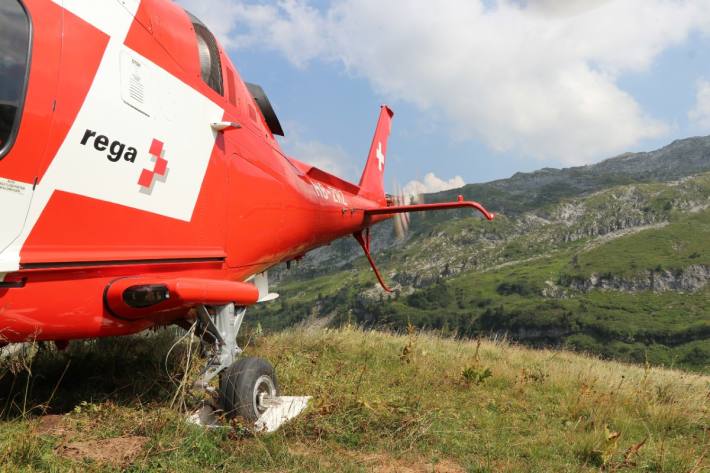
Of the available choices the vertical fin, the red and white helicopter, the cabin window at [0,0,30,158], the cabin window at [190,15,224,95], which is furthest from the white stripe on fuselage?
the vertical fin

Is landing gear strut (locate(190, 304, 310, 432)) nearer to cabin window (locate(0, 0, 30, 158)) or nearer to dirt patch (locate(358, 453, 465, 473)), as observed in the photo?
dirt patch (locate(358, 453, 465, 473))

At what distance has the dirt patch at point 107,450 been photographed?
13.8ft

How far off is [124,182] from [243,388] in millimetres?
2244

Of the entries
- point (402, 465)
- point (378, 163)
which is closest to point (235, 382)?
point (402, 465)

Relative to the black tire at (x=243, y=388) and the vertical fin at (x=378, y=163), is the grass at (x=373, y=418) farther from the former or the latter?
the vertical fin at (x=378, y=163)

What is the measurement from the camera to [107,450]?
442 centimetres

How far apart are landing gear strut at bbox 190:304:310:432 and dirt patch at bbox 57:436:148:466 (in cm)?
66

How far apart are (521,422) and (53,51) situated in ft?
19.9

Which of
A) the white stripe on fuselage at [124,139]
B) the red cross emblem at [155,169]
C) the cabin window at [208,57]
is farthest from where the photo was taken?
the cabin window at [208,57]

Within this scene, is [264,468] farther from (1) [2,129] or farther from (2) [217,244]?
(1) [2,129]

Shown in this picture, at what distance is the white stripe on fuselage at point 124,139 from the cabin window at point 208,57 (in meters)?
0.53

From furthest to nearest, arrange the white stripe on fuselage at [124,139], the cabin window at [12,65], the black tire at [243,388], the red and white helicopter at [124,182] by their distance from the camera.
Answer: the black tire at [243,388] → the white stripe on fuselage at [124,139] → the red and white helicopter at [124,182] → the cabin window at [12,65]

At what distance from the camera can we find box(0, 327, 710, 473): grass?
449 cm

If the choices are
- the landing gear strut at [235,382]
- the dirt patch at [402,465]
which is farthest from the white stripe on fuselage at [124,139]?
the dirt patch at [402,465]
